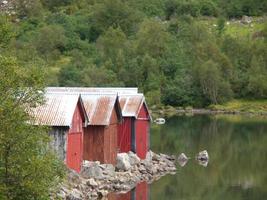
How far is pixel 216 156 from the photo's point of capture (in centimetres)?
6819

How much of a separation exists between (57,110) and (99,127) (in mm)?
5755

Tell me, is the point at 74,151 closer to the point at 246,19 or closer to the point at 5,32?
the point at 5,32

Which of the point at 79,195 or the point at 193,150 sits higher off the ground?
the point at 79,195

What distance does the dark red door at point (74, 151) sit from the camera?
45.2 metres

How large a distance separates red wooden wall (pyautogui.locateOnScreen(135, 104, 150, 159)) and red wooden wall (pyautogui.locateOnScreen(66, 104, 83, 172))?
935 cm

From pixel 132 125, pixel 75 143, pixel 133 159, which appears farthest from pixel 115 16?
pixel 75 143

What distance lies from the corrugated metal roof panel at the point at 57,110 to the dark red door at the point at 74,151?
1.21 m

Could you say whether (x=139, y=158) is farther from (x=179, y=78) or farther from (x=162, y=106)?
(x=179, y=78)

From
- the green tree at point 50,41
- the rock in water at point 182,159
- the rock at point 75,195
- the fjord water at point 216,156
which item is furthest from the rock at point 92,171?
the green tree at point 50,41

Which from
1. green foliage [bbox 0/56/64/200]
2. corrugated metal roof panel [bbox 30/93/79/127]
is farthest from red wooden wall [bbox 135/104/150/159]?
green foliage [bbox 0/56/64/200]

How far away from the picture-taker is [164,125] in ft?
315

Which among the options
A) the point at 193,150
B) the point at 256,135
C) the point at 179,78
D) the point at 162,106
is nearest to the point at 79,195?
the point at 193,150

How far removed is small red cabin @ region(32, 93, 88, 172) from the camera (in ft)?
145

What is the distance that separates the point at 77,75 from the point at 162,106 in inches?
685
